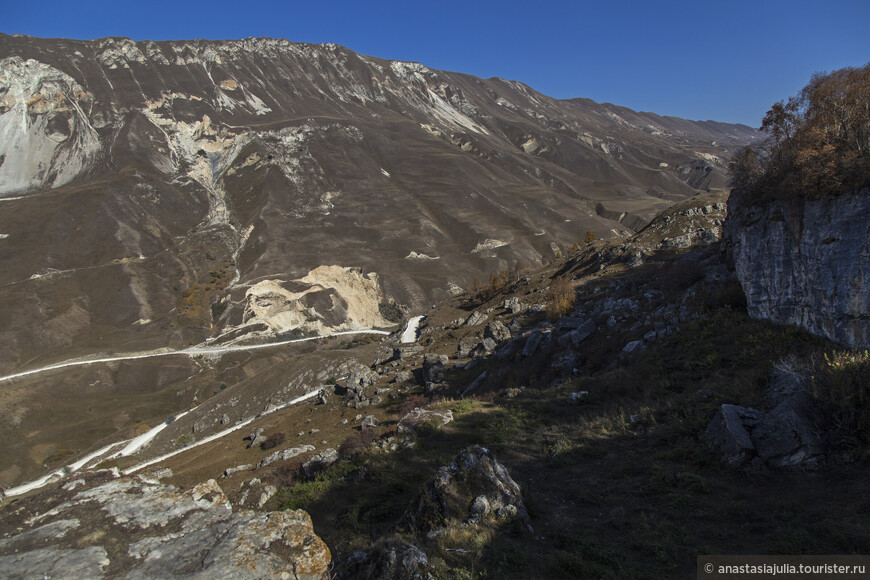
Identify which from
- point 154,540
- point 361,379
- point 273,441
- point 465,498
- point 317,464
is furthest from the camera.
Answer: point 361,379

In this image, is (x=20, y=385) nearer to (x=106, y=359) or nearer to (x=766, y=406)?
(x=106, y=359)

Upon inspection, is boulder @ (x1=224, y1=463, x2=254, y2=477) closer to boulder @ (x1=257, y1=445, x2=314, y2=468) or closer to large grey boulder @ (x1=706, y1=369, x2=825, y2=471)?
boulder @ (x1=257, y1=445, x2=314, y2=468)

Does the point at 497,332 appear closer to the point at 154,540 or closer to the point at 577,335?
the point at 577,335

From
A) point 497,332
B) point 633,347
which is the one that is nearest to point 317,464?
point 633,347

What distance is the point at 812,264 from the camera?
41.8 feet

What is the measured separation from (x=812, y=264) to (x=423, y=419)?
41.4 ft

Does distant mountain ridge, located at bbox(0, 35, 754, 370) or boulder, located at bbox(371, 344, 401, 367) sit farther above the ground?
distant mountain ridge, located at bbox(0, 35, 754, 370)

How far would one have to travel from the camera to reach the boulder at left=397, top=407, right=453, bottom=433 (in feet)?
44.4

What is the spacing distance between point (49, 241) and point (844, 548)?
402 feet

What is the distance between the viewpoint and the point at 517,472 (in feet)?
32.8

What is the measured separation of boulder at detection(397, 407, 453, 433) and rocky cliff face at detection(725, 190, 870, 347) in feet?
36.5

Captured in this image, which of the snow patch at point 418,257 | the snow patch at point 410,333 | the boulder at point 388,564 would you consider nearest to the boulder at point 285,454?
the boulder at point 388,564

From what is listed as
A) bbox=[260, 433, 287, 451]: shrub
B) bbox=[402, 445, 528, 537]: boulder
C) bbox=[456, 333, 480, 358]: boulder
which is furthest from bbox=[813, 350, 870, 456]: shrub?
bbox=[456, 333, 480, 358]: boulder

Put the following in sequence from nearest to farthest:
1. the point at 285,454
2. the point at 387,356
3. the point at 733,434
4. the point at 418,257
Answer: the point at 733,434
the point at 285,454
the point at 387,356
the point at 418,257
